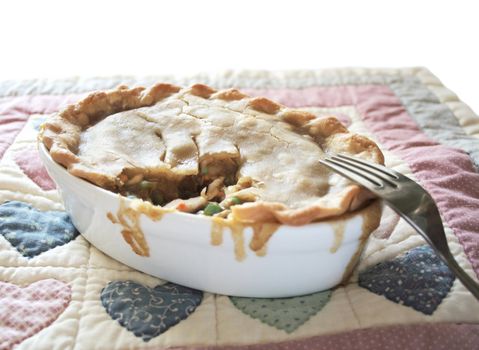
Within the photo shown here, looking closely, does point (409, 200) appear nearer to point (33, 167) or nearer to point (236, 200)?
point (236, 200)

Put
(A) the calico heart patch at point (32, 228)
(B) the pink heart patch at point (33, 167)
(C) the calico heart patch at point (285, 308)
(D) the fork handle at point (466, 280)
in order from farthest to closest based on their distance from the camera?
(B) the pink heart patch at point (33, 167), (A) the calico heart patch at point (32, 228), (C) the calico heart patch at point (285, 308), (D) the fork handle at point (466, 280)

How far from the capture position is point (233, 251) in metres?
1.08

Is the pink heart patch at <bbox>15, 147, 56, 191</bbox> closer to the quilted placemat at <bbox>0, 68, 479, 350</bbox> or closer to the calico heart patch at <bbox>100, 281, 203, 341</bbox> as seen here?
the quilted placemat at <bbox>0, 68, 479, 350</bbox>

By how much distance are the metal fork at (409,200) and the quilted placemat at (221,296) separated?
14 centimetres

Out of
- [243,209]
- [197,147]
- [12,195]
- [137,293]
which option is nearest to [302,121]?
[197,147]

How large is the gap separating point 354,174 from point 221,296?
Answer: 33 centimetres

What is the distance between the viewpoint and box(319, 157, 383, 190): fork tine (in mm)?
1105

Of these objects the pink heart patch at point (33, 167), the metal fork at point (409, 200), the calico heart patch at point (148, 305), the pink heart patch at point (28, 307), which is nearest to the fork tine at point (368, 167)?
the metal fork at point (409, 200)

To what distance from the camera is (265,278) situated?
1.11m

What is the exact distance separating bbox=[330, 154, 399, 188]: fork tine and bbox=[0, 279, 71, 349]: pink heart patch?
57 centimetres

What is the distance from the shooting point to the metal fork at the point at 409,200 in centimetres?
102

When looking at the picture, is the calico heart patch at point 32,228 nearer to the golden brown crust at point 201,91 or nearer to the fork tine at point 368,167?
the golden brown crust at point 201,91

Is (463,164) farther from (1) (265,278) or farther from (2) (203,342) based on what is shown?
(2) (203,342)

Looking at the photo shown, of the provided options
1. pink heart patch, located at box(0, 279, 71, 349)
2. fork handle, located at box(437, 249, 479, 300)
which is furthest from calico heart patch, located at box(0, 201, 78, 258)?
fork handle, located at box(437, 249, 479, 300)
